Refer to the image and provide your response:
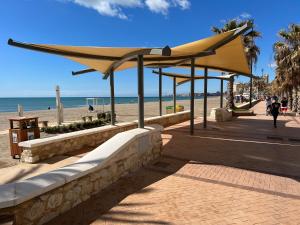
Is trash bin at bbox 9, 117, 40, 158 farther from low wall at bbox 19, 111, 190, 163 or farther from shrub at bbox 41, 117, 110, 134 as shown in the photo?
shrub at bbox 41, 117, 110, 134

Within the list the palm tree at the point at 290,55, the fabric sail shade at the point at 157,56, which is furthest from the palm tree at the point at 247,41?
the fabric sail shade at the point at 157,56

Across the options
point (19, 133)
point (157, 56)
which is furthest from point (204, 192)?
point (19, 133)

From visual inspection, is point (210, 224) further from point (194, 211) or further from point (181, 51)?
point (181, 51)

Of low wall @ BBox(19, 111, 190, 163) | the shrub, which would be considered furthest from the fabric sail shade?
the shrub

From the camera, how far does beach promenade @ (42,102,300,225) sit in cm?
382

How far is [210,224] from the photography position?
364cm

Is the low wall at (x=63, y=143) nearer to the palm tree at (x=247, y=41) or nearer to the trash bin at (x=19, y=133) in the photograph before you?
the trash bin at (x=19, y=133)

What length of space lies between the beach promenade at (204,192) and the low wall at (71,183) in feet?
0.57

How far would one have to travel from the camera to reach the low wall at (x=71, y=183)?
3.09 meters

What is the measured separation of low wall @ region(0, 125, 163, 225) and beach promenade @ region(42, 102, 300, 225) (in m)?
0.17

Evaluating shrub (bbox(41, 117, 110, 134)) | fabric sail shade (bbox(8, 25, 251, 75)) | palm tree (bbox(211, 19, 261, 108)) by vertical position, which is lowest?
shrub (bbox(41, 117, 110, 134))

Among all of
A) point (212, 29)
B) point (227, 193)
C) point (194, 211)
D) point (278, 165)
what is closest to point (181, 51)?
point (278, 165)

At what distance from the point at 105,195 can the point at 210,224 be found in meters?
1.94

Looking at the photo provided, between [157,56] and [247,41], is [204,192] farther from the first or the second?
[247,41]
